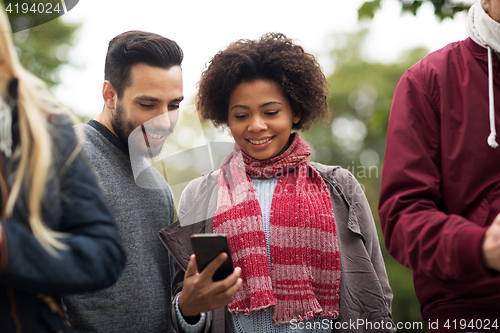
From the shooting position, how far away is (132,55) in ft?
7.66

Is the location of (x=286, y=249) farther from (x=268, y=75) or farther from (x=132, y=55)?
(x=132, y=55)

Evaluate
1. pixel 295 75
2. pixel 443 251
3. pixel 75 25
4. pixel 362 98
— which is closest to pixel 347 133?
pixel 362 98

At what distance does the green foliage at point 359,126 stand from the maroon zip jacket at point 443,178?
14.3m

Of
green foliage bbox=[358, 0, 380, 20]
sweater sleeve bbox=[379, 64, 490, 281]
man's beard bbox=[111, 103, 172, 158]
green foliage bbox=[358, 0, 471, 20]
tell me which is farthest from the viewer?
green foliage bbox=[358, 0, 380, 20]

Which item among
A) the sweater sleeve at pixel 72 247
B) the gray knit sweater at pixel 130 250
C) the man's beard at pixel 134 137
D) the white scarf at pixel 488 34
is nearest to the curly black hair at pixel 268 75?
the man's beard at pixel 134 137

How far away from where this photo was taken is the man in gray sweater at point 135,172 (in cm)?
195

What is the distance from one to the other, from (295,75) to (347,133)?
1633 cm

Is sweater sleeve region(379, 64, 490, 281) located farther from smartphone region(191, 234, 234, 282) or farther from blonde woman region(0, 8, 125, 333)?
blonde woman region(0, 8, 125, 333)

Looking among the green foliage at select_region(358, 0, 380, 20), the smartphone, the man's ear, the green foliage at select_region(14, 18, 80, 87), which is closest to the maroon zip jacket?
the smartphone

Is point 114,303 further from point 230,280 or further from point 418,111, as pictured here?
point 418,111

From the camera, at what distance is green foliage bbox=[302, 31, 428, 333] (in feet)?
50.8

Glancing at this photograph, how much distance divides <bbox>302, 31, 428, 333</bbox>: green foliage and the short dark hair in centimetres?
1347

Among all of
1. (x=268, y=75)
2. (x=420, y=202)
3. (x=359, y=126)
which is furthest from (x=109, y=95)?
(x=359, y=126)

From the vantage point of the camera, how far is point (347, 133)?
18266 mm
